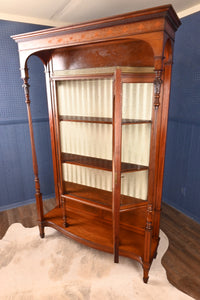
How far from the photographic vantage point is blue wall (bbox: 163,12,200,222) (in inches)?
97.8

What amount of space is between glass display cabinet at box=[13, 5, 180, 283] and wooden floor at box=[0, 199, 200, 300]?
257mm

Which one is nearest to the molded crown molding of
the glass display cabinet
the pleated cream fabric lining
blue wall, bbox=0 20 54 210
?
the glass display cabinet

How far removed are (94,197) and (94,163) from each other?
15.1 inches

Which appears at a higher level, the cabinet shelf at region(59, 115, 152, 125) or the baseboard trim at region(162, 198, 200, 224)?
the cabinet shelf at region(59, 115, 152, 125)

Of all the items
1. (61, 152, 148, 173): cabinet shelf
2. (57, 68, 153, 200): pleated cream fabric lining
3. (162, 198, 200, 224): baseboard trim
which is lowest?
(162, 198, 200, 224): baseboard trim

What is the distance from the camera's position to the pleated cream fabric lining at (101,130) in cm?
182

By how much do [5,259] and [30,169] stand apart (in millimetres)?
1300

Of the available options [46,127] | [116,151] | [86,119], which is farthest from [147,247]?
[46,127]

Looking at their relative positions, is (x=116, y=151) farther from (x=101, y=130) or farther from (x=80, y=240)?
(x=80, y=240)

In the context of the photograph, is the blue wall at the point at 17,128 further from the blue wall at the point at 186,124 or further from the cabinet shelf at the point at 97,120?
the blue wall at the point at 186,124

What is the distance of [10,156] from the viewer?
2949 millimetres

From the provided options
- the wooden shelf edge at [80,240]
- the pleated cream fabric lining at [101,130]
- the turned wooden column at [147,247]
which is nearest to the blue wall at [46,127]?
the pleated cream fabric lining at [101,130]

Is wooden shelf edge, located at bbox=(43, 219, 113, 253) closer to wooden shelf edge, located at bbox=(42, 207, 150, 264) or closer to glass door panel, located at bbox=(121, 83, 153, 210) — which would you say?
wooden shelf edge, located at bbox=(42, 207, 150, 264)

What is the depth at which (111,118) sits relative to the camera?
2074mm
